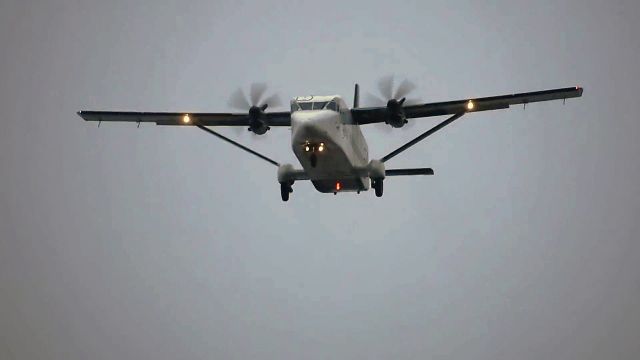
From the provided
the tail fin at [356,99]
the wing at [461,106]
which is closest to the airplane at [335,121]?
the wing at [461,106]

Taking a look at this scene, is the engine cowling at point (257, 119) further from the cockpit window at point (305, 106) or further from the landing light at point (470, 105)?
the landing light at point (470, 105)

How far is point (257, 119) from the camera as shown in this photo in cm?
3591

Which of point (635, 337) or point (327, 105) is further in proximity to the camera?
point (635, 337)

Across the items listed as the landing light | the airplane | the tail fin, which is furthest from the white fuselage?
the landing light

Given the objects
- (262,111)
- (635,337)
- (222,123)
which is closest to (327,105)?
(262,111)

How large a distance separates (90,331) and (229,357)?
90.1ft

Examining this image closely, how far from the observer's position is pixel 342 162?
112ft

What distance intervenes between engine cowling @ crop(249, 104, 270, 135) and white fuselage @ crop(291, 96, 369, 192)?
2958mm

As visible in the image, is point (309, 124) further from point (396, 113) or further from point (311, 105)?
point (396, 113)

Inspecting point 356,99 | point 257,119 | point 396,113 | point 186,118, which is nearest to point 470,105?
point 396,113

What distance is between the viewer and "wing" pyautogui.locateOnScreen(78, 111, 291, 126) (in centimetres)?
3678

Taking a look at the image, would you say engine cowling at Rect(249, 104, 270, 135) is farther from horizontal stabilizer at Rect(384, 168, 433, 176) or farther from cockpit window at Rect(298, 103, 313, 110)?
horizontal stabilizer at Rect(384, 168, 433, 176)

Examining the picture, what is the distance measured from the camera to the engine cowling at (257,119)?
3588cm

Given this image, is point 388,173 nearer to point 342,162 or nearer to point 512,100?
point 342,162
